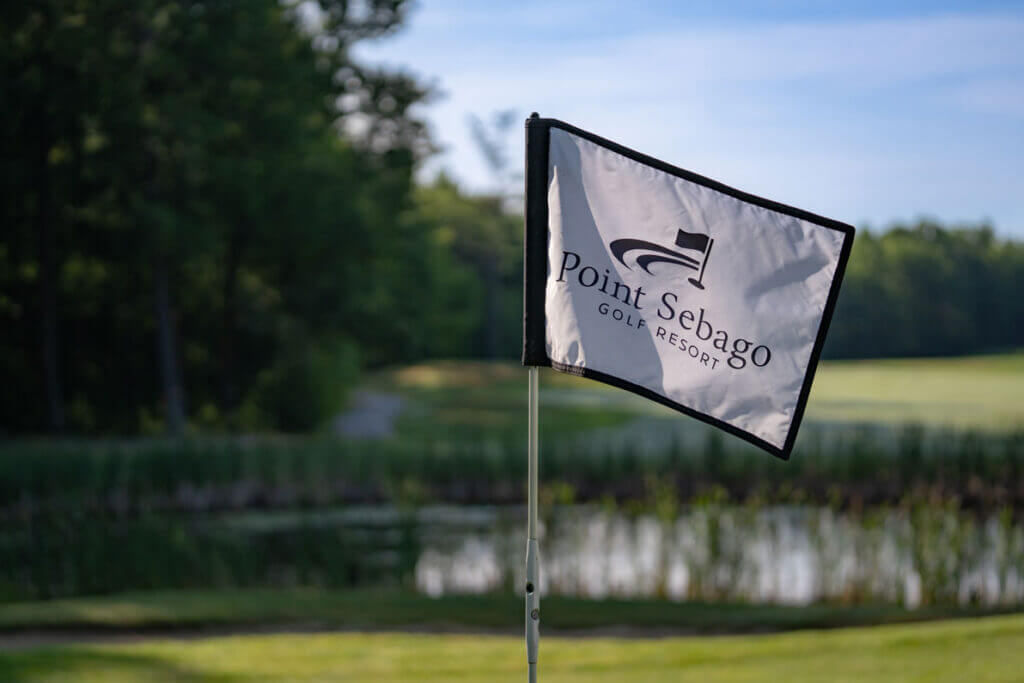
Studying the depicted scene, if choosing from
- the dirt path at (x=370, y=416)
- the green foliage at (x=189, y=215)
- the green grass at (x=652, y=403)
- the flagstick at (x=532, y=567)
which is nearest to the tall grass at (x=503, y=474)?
the green foliage at (x=189, y=215)

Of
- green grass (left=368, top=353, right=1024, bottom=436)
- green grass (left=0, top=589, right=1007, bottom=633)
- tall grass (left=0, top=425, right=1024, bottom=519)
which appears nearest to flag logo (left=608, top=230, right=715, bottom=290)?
green grass (left=0, top=589, right=1007, bottom=633)

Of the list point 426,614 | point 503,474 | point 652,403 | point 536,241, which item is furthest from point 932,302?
point 536,241

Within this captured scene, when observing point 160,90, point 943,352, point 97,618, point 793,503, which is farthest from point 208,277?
point 943,352

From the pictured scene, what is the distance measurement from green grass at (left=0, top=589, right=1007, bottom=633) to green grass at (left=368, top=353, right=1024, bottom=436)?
17949mm

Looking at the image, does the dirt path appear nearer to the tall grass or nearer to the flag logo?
the tall grass

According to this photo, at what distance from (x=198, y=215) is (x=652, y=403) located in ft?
87.1

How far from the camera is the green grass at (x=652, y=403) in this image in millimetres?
32750

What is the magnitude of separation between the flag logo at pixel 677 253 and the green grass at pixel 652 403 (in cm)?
2345

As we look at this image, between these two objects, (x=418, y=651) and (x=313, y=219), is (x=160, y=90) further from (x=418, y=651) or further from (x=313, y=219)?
(x=418, y=651)

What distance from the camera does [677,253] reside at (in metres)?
4.04

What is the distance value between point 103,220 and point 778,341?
67.4 feet

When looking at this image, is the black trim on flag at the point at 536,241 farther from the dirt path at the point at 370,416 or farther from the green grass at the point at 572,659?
the dirt path at the point at 370,416

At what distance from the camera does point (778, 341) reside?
3.89 metres

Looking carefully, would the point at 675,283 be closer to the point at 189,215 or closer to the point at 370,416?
the point at 189,215
